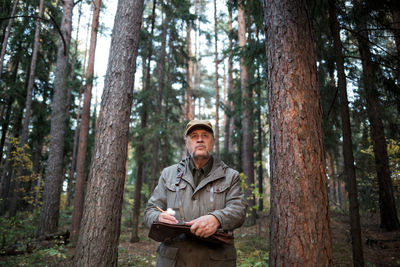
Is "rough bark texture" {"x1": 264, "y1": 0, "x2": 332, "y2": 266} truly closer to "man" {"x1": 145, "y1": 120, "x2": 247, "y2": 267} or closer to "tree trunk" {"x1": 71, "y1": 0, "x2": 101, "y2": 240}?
"man" {"x1": 145, "y1": 120, "x2": 247, "y2": 267}

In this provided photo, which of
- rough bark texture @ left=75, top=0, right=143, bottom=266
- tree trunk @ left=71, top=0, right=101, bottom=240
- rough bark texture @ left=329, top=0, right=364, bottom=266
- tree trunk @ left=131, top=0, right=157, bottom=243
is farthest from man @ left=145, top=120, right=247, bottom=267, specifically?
tree trunk @ left=71, top=0, right=101, bottom=240

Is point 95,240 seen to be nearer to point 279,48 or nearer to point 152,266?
point 152,266

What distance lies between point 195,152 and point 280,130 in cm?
99

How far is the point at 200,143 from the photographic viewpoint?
106 inches

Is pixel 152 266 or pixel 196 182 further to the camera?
pixel 152 266

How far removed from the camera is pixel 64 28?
1016cm

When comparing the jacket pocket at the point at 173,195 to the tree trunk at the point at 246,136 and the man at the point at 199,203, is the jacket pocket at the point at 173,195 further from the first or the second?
the tree trunk at the point at 246,136

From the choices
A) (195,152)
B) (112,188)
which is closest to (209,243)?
(195,152)

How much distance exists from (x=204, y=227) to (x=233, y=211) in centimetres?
34

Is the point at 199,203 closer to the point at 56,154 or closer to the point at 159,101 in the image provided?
the point at 56,154

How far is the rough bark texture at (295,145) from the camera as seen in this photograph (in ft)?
7.85

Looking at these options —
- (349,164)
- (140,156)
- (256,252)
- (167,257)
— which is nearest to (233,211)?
(167,257)

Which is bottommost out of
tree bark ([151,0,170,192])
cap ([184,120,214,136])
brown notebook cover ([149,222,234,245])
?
brown notebook cover ([149,222,234,245])

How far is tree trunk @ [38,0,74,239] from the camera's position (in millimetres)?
8859
